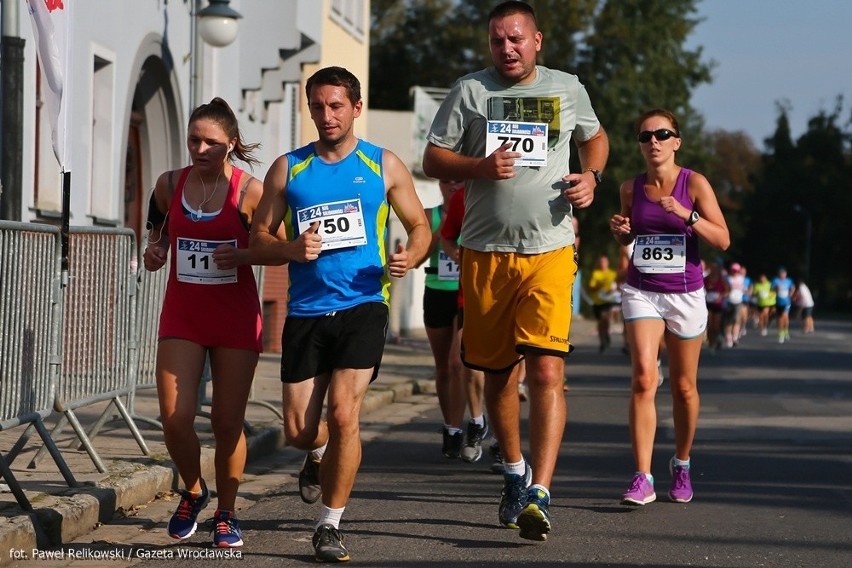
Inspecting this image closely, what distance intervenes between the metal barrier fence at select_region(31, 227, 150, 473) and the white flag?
0.57m

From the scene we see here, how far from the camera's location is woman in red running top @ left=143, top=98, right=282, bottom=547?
7.23 metres

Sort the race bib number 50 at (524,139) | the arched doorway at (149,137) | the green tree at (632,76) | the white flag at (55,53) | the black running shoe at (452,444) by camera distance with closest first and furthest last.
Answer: the race bib number 50 at (524,139)
the white flag at (55,53)
the black running shoe at (452,444)
the arched doorway at (149,137)
the green tree at (632,76)

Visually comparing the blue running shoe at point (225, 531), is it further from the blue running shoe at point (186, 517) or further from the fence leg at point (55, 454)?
the fence leg at point (55, 454)

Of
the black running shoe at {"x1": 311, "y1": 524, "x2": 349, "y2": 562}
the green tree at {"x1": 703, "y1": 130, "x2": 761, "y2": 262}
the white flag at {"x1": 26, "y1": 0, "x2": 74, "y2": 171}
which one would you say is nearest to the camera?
the black running shoe at {"x1": 311, "y1": 524, "x2": 349, "y2": 562}

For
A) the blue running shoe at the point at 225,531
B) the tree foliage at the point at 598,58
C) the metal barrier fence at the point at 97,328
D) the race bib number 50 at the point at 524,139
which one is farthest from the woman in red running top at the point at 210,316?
the tree foliage at the point at 598,58

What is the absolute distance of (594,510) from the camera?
28.1ft

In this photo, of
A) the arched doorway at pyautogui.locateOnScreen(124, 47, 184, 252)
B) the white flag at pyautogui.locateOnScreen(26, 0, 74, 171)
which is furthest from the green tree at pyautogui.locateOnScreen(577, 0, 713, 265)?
the white flag at pyautogui.locateOnScreen(26, 0, 74, 171)

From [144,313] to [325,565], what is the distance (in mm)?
3792

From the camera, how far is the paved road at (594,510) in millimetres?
7090

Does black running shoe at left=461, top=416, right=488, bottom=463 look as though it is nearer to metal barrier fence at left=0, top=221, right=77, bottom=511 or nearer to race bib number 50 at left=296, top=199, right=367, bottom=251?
metal barrier fence at left=0, top=221, right=77, bottom=511

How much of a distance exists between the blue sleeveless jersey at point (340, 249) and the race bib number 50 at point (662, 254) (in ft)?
7.35

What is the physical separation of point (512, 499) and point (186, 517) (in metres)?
1.43

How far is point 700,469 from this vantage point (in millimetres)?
10586

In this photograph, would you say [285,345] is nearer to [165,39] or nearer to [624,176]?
[165,39]
